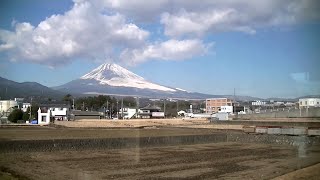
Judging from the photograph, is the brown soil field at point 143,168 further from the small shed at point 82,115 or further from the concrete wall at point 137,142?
the small shed at point 82,115

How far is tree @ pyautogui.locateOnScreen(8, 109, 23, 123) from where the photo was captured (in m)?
51.6

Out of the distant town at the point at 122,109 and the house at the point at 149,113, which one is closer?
the distant town at the point at 122,109

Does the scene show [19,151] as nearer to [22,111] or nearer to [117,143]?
[117,143]

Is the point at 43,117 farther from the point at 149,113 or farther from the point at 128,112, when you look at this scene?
the point at 128,112

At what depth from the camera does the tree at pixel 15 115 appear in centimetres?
5162

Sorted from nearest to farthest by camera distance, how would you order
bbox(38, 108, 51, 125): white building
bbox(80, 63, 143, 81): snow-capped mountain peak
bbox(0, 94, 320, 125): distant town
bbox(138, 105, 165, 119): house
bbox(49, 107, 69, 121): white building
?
bbox(80, 63, 143, 81): snow-capped mountain peak, bbox(0, 94, 320, 125): distant town, bbox(38, 108, 51, 125): white building, bbox(49, 107, 69, 121): white building, bbox(138, 105, 165, 119): house

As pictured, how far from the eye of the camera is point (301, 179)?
8.33m

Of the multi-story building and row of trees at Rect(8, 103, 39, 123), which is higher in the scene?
the multi-story building

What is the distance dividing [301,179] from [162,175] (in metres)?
3.92

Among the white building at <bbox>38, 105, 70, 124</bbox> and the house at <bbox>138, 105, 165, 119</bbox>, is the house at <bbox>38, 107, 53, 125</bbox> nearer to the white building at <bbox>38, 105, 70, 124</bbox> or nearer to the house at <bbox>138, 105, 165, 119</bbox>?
the white building at <bbox>38, 105, 70, 124</bbox>

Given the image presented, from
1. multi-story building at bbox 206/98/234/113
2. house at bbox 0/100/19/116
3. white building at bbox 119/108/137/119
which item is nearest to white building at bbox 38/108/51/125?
house at bbox 0/100/19/116

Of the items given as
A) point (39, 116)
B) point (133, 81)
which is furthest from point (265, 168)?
point (39, 116)

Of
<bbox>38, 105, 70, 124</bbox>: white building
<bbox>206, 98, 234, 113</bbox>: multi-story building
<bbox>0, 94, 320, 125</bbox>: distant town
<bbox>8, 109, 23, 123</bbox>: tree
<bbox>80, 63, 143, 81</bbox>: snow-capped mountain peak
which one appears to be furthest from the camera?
<bbox>206, 98, 234, 113</bbox>: multi-story building

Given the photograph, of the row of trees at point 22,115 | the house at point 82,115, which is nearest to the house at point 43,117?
the row of trees at point 22,115
